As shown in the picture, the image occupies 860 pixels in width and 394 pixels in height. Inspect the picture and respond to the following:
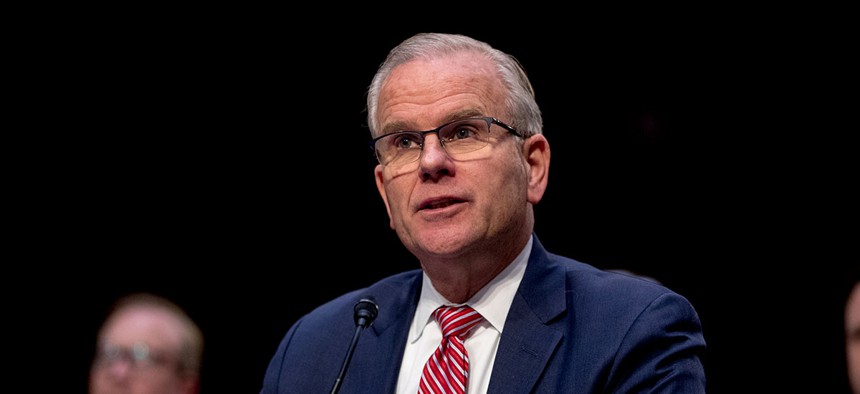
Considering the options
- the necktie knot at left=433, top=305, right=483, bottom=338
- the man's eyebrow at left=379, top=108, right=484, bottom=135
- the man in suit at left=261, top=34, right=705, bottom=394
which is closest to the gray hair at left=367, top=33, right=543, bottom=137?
the man in suit at left=261, top=34, right=705, bottom=394

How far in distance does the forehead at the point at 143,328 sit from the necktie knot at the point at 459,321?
197 centimetres

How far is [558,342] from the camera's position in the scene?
2012mm

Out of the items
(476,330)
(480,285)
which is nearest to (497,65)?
(480,285)

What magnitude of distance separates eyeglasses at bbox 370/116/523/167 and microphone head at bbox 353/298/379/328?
1.24 feet

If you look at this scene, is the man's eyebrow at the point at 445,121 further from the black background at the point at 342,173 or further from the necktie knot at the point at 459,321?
the black background at the point at 342,173

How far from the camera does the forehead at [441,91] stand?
215cm

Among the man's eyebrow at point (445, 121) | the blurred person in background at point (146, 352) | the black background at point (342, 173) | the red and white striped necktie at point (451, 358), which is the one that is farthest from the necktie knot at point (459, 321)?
the black background at point (342, 173)

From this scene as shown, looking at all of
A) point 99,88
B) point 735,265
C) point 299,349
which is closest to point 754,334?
point 735,265

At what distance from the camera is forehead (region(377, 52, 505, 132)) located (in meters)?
2.15

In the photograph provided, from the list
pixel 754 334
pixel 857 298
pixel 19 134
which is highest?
pixel 19 134

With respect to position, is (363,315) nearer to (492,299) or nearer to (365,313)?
(365,313)

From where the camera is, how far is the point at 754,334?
416 centimetres

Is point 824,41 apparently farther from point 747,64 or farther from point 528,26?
point 528,26

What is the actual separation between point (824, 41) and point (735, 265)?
3.89 ft
